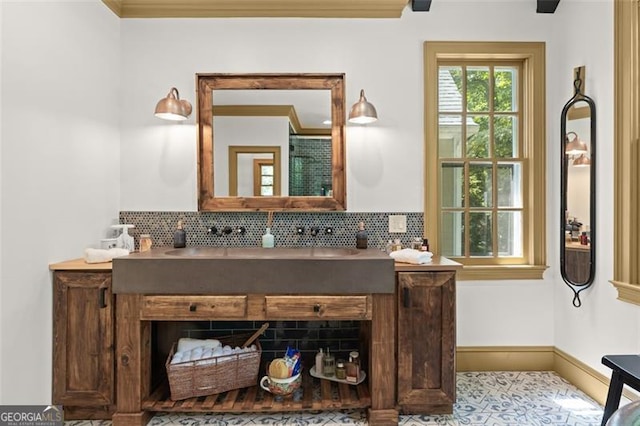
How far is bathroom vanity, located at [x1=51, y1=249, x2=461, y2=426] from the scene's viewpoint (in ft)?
6.64

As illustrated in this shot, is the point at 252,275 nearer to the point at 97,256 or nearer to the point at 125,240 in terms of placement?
the point at 97,256

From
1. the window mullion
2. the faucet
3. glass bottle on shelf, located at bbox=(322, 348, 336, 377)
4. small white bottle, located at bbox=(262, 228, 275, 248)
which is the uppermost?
the window mullion

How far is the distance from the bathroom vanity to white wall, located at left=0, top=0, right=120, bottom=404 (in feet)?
0.44

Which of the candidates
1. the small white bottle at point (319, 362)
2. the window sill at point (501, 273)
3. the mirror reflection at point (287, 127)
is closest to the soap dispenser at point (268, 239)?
the mirror reflection at point (287, 127)

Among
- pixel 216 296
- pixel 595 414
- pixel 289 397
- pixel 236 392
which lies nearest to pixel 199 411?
pixel 236 392

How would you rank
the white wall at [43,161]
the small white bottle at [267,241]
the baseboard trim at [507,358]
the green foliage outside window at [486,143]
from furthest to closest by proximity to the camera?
the green foliage outside window at [486,143]
the baseboard trim at [507,358]
the small white bottle at [267,241]
the white wall at [43,161]

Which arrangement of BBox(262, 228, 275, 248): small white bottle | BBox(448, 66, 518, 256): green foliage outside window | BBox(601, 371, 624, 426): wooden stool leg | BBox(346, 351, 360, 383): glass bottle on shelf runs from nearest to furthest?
BBox(601, 371, 624, 426): wooden stool leg → BBox(346, 351, 360, 383): glass bottle on shelf → BBox(262, 228, 275, 248): small white bottle → BBox(448, 66, 518, 256): green foliage outside window

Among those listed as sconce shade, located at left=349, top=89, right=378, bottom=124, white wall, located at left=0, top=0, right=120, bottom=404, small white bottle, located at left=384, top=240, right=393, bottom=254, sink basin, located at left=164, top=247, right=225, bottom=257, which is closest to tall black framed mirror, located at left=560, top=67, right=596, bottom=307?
small white bottle, located at left=384, top=240, right=393, bottom=254

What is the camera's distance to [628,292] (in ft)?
6.73

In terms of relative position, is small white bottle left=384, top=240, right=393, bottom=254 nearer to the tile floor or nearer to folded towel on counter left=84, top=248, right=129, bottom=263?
the tile floor

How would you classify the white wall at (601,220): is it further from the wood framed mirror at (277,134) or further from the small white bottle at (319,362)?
the small white bottle at (319,362)

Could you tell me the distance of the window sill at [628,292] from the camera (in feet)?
6.55

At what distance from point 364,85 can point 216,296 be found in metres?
1.76

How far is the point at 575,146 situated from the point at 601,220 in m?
0.53
